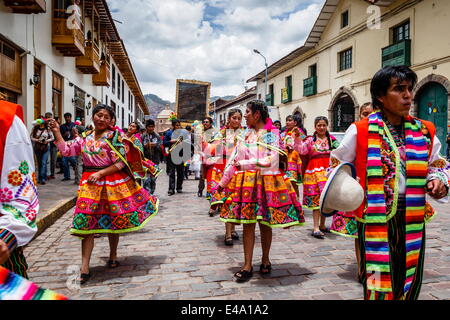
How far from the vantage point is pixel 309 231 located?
5.48 metres

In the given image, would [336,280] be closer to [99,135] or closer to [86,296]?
[86,296]

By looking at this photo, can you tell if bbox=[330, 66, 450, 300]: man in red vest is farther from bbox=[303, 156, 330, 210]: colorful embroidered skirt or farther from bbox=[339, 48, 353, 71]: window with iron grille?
bbox=[339, 48, 353, 71]: window with iron grille

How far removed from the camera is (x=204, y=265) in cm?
393

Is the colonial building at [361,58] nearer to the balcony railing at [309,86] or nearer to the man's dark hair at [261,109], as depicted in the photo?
the balcony railing at [309,86]

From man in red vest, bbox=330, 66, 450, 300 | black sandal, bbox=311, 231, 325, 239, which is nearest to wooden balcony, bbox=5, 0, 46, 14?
black sandal, bbox=311, 231, 325, 239

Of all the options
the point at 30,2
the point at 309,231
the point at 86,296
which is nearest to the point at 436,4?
the point at 309,231


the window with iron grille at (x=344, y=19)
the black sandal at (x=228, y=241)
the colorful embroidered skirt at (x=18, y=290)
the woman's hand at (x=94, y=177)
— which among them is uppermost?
the window with iron grille at (x=344, y=19)

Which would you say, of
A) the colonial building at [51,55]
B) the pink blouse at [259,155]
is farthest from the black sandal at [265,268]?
the colonial building at [51,55]

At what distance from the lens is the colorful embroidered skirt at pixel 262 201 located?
3410mm

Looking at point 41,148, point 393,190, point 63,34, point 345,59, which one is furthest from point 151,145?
point 345,59

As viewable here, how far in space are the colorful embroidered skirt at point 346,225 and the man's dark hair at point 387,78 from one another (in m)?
1.37

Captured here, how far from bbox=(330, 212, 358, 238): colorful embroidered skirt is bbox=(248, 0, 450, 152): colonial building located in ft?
42.4

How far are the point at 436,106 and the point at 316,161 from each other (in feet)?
38.3

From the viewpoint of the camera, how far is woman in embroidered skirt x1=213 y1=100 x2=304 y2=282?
341cm
